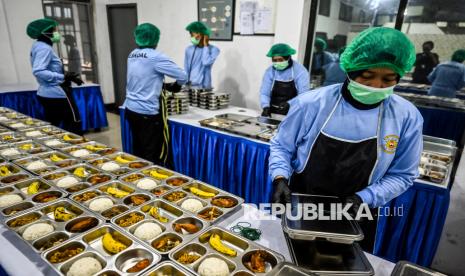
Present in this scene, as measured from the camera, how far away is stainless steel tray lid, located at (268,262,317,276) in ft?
2.96

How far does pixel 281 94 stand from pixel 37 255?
284 cm

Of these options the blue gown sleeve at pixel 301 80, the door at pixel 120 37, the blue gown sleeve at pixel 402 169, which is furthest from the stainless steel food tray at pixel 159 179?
the door at pixel 120 37

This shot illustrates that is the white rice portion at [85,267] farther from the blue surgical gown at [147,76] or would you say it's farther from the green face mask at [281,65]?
the green face mask at [281,65]

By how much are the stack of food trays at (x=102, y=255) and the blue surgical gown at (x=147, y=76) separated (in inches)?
70.3

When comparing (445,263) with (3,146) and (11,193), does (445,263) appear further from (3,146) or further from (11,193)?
(3,146)

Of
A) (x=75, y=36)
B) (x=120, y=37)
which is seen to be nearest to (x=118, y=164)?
(x=120, y=37)

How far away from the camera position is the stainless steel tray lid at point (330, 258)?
3.19 ft

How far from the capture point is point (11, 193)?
1.49 meters

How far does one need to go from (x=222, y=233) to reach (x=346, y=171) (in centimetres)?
65

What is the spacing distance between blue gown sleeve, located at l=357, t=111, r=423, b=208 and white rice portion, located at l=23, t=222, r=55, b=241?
4.53 feet

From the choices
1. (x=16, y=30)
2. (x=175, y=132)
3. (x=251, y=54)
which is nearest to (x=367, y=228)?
(x=175, y=132)

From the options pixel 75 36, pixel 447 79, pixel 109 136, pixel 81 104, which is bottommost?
pixel 109 136

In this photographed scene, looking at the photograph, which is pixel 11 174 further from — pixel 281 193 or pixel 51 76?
pixel 51 76

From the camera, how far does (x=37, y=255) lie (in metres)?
1.09
